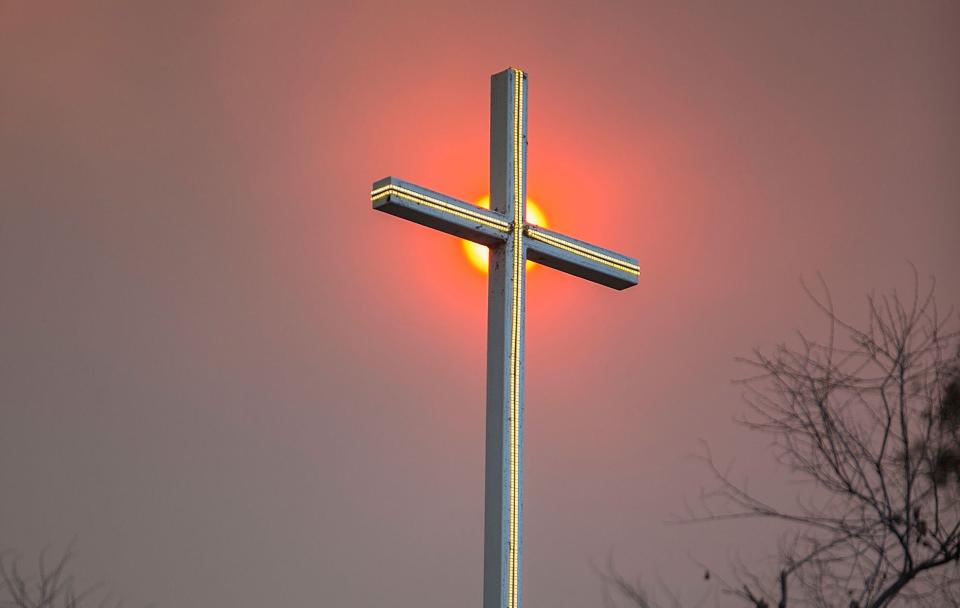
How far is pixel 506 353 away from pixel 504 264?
42cm

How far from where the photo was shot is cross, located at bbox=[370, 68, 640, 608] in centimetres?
623

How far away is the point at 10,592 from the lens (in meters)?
9.91

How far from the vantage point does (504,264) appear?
665 cm

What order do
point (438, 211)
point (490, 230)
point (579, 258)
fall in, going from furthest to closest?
1. point (579, 258)
2. point (490, 230)
3. point (438, 211)

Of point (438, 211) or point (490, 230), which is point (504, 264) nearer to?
point (490, 230)

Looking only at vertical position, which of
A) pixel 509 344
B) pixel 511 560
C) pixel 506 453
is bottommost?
pixel 511 560

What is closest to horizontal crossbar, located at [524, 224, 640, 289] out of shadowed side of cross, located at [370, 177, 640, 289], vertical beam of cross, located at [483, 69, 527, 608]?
shadowed side of cross, located at [370, 177, 640, 289]

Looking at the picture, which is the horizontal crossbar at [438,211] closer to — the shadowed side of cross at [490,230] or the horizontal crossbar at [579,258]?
the shadowed side of cross at [490,230]

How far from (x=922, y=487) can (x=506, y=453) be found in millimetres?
4077

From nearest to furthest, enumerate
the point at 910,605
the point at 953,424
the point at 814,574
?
the point at 953,424 < the point at 814,574 < the point at 910,605

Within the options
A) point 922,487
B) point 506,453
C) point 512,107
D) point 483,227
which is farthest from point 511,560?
point 922,487

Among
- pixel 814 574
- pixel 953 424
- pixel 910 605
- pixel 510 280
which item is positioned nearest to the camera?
pixel 510 280

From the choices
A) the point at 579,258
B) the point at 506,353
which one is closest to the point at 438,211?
the point at 506,353

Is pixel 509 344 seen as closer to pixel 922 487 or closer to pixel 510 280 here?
pixel 510 280
